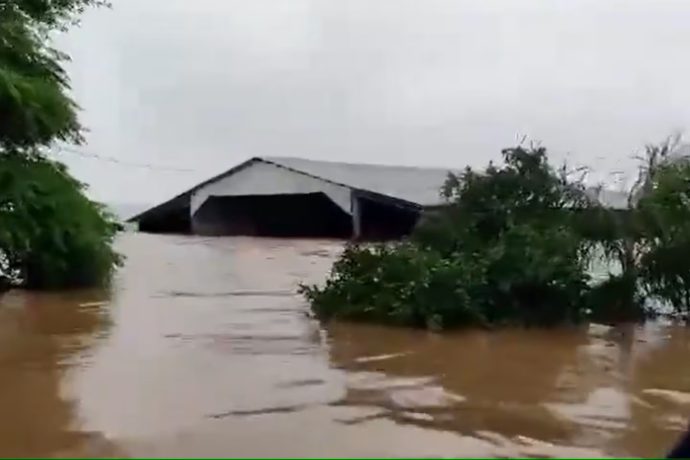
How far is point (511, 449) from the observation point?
522cm

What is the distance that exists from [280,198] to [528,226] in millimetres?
20221

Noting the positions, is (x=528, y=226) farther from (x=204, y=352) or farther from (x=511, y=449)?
(x=511, y=449)

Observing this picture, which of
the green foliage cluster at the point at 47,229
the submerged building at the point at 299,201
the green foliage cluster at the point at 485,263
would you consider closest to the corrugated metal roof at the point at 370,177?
the submerged building at the point at 299,201

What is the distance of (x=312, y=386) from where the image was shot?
23.4 feet

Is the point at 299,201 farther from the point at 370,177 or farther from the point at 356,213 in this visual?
the point at 356,213

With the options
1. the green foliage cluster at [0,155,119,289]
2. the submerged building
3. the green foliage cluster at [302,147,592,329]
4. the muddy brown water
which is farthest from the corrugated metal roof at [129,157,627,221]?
the muddy brown water

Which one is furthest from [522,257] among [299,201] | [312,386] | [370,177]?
[299,201]

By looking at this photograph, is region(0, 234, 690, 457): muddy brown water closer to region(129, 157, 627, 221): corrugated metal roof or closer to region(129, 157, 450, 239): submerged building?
region(129, 157, 627, 221): corrugated metal roof

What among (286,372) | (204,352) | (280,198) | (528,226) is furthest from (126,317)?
(280,198)

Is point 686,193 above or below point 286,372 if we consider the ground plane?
above

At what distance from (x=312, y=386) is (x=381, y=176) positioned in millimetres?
21804

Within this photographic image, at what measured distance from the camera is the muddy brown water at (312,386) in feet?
17.8

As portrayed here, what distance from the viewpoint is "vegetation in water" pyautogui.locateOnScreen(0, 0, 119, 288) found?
13883 millimetres

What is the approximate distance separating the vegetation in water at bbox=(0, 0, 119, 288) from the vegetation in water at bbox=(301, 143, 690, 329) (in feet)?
15.2
